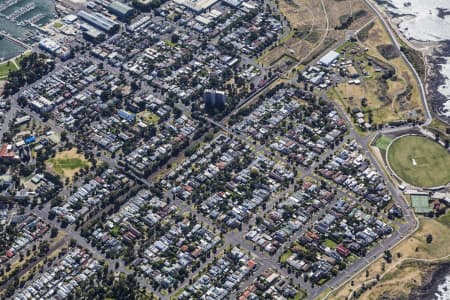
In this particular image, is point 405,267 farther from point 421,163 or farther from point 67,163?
point 67,163

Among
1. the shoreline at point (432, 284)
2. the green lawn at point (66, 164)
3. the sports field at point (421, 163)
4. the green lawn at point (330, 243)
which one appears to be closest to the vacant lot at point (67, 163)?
the green lawn at point (66, 164)

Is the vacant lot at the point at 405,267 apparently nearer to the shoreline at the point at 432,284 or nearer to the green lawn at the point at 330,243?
the shoreline at the point at 432,284

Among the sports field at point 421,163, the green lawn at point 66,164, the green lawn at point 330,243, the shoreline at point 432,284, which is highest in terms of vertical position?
the sports field at point 421,163

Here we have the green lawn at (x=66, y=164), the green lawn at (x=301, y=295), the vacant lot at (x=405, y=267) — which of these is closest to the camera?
the green lawn at (x=301, y=295)

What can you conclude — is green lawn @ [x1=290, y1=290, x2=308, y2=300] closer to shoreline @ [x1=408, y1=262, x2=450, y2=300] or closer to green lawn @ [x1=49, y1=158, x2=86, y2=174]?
shoreline @ [x1=408, y1=262, x2=450, y2=300]

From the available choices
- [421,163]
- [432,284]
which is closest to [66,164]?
[421,163]

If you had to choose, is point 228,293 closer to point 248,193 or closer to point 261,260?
point 261,260

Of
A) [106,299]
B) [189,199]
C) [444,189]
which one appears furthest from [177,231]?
[444,189]
